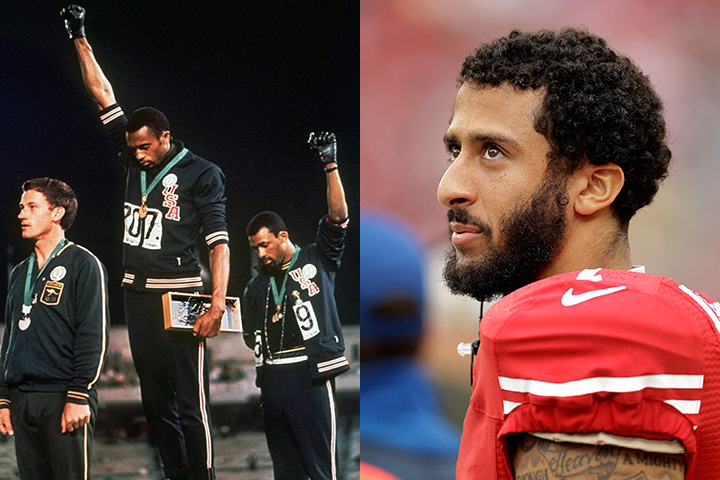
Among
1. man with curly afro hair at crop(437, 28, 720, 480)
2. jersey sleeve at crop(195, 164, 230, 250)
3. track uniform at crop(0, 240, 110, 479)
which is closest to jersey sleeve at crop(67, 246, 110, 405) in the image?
track uniform at crop(0, 240, 110, 479)

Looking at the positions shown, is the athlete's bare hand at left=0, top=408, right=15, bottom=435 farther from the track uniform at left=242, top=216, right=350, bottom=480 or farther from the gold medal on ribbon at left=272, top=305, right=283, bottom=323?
the gold medal on ribbon at left=272, top=305, right=283, bottom=323

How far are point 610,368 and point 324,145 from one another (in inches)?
71.3

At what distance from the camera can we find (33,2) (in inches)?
91.4

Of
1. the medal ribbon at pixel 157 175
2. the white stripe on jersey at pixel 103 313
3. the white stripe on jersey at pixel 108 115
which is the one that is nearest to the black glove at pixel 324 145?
the medal ribbon at pixel 157 175

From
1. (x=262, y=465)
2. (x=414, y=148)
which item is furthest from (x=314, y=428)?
(x=414, y=148)

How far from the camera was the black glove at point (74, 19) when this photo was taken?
2.31 meters

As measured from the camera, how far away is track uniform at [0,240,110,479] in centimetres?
224

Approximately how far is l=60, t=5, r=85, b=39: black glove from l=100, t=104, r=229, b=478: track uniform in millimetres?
288

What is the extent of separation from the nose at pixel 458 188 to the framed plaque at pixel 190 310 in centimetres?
151

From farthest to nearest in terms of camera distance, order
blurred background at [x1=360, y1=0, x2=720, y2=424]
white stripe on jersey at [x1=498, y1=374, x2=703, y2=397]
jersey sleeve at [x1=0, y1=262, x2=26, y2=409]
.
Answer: jersey sleeve at [x1=0, y1=262, x2=26, y2=409] < blurred background at [x1=360, y1=0, x2=720, y2=424] < white stripe on jersey at [x1=498, y1=374, x2=703, y2=397]

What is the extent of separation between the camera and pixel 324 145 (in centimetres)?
232

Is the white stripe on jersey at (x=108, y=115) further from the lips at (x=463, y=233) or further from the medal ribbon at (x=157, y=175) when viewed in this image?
the lips at (x=463, y=233)

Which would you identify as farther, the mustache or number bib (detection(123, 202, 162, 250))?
number bib (detection(123, 202, 162, 250))

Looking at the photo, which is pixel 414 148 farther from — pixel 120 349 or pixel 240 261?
pixel 120 349
